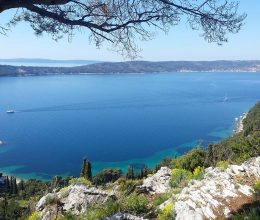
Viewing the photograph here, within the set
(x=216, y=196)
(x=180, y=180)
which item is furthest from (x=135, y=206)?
(x=180, y=180)

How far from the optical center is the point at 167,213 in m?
4.96

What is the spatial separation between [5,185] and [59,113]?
1803 inches

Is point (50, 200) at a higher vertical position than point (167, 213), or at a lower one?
lower

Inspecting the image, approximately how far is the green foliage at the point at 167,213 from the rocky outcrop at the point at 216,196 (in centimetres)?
7

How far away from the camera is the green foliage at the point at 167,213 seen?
16.0ft

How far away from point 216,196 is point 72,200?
2.71 m

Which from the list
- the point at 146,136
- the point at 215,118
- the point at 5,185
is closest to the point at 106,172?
the point at 5,185

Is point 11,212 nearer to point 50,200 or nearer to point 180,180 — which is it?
point 50,200

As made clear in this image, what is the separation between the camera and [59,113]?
84438 millimetres

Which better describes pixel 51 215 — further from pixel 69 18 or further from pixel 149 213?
pixel 69 18

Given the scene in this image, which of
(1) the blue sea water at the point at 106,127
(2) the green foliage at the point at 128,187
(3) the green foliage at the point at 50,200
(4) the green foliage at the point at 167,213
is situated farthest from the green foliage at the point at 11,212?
(1) the blue sea water at the point at 106,127

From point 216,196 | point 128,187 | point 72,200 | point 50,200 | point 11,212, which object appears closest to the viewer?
point 216,196

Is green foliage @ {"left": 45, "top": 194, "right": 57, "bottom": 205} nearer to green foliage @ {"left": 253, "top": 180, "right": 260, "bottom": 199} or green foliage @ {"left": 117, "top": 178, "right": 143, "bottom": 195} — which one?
green foliage @ {"left": 117, "top": 178, "right": 143, "bottom": 195}

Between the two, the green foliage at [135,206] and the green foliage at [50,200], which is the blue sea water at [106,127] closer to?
the green foliage at [50,200]
